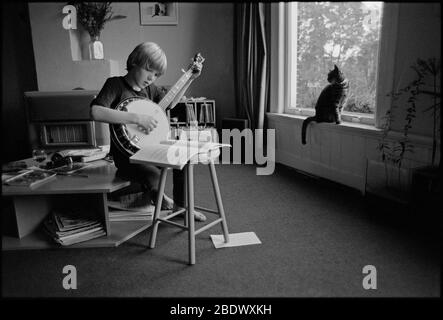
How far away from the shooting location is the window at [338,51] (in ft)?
7.44

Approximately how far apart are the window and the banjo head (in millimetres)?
1479

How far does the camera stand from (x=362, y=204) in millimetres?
2277

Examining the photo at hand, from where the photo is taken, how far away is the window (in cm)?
227

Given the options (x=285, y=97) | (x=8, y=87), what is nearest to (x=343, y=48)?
(x=285, y=97)

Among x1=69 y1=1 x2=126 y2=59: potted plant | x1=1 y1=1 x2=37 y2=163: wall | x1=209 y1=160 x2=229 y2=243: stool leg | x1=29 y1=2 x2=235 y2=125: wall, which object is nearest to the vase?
x1=69 y1=1 x2=126 y2=59: potted plant

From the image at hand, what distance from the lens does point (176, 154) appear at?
1.52 meters

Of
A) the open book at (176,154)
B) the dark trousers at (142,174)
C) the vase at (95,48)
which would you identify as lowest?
the dark trousers at (142,174)

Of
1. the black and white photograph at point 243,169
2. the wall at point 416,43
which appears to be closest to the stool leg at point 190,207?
the black and white photograph at point 243,169

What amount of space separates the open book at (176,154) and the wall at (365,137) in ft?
4.19

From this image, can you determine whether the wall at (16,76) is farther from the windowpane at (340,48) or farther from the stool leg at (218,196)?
the windowpane at (340,48)

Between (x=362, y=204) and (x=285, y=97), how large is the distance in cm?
150

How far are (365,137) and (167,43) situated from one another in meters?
2.56

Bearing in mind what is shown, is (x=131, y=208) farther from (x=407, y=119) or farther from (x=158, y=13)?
(x=158, y=13)

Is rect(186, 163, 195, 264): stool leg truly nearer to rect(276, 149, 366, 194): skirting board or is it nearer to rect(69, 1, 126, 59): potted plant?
rect(276, 149, 366, 194): skirting board
